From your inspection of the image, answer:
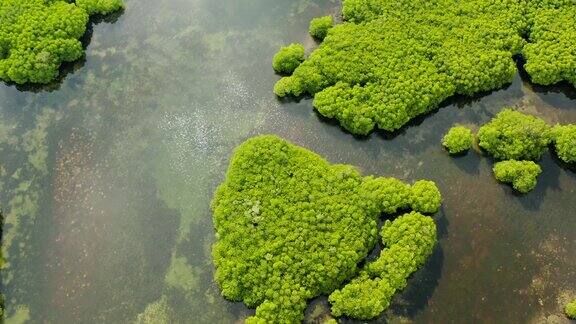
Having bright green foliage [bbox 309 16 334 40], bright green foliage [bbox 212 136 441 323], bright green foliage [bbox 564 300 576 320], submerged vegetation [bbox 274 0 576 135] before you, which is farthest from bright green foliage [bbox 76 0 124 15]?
bright green foliage [bbox 564 300 576 320]

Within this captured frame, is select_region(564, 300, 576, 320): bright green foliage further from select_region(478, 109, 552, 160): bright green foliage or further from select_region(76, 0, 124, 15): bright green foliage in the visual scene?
select_region(76, 0, 124, 15): bright green foliage

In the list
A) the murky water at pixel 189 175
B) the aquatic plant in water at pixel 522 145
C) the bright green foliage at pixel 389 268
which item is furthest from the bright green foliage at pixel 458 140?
the bright green foliage at pixel 389 268

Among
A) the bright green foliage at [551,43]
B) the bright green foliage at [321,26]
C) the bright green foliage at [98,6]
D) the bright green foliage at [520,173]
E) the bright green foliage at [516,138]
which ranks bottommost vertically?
the bright green foliage at [98,6]

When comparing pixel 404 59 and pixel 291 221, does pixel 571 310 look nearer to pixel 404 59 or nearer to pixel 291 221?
pixel 291 221

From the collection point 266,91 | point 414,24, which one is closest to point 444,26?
point 414,24

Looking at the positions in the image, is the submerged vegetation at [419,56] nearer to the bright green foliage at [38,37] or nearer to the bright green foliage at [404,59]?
the bright green foliage at [404,59]

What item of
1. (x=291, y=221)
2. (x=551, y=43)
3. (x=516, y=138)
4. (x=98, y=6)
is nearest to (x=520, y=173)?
(x=516, y=138)

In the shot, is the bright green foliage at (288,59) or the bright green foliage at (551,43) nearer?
the bright green foliage at (551,43)

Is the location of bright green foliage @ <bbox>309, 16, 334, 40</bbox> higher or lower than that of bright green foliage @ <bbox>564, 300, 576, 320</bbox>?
higher
